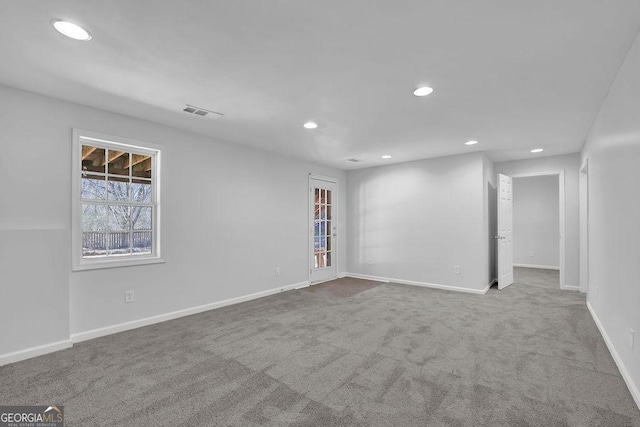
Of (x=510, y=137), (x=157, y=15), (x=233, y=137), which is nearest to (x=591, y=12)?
(x=157, y=15)

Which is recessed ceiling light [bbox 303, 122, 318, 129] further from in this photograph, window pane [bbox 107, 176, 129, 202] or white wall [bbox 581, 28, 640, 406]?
white wall [bbox 581, 28, 640, 406]

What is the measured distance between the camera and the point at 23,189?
9.16 feet

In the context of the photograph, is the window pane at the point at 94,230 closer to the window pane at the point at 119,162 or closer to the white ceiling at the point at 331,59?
the window pane at the point at 119,162

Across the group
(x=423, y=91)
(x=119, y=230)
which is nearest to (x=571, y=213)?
(x=423, y=91)

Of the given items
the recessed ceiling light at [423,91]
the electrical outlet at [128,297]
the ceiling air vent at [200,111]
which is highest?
the ceiling air vent at [200,111]

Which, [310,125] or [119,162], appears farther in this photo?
[310,125]

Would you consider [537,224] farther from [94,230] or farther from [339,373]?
[94,230]

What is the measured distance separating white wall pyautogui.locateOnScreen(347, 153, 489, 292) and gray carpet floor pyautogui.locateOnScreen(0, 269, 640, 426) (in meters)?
1.47

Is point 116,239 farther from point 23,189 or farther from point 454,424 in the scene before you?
point 454,424

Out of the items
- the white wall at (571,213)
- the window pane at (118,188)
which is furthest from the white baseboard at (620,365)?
the window pane at (118,188)

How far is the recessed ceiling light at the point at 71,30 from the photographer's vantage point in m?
1.83

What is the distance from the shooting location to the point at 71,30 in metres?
1.90

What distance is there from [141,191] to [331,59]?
2822 mm

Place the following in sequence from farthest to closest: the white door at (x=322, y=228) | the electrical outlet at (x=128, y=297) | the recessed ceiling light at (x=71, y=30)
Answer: the white door at (x=322, y=228) → the electrical outlet at (x=128, y=297) → the recessed ceiling light at (x=71, y=30)
